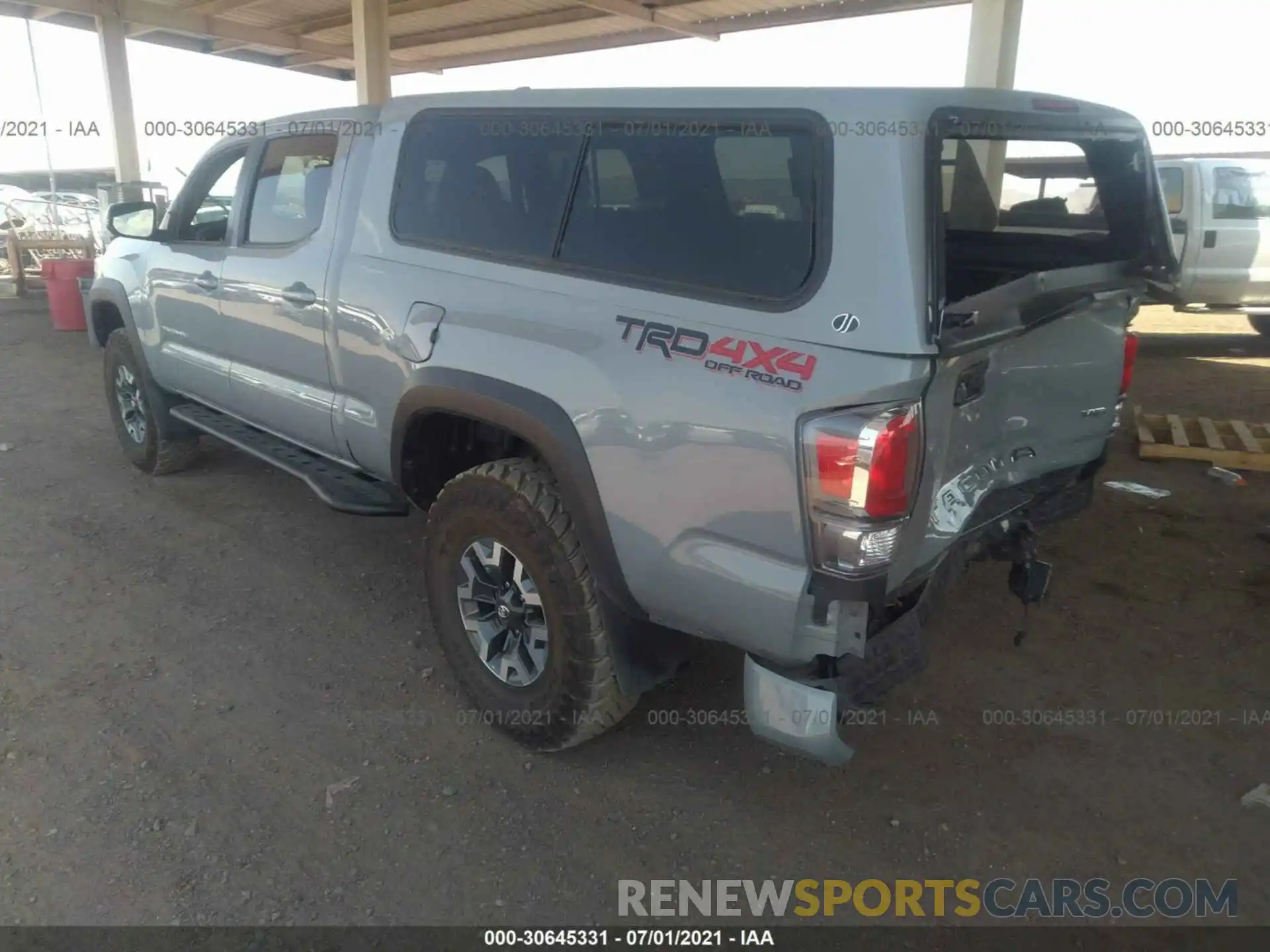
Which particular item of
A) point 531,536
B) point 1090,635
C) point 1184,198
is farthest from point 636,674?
point 1184,198

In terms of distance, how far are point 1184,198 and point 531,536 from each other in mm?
9694

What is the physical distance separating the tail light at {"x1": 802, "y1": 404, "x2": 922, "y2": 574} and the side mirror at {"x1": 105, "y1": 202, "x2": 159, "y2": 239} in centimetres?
Answer: 415

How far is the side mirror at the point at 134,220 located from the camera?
4.77 m

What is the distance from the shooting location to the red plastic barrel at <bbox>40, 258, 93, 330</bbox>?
1055 cm

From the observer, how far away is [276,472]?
564 centimetres

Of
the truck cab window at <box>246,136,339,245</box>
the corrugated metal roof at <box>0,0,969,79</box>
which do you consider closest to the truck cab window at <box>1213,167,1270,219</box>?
the corrugated metal roof at <box>0,0,969,79</box>

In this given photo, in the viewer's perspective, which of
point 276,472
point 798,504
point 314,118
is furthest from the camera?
point 276,472

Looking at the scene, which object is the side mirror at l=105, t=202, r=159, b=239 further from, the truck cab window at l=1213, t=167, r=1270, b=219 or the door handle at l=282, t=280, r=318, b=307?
the truck cab window at l=1213, t=167, r=1270, b=219

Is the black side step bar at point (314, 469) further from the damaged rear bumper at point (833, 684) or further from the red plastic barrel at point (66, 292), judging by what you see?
the red plastic barrel at point (66, 292)

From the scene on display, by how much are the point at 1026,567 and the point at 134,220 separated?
4.75 metres

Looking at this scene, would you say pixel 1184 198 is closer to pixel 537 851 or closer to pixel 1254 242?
pixel 1254 242

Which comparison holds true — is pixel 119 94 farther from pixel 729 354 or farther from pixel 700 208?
pixel 729 354

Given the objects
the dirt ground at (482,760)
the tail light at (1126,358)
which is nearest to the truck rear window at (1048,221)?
the tail light at (1126,358)

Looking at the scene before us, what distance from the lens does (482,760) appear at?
2982 millimetres
